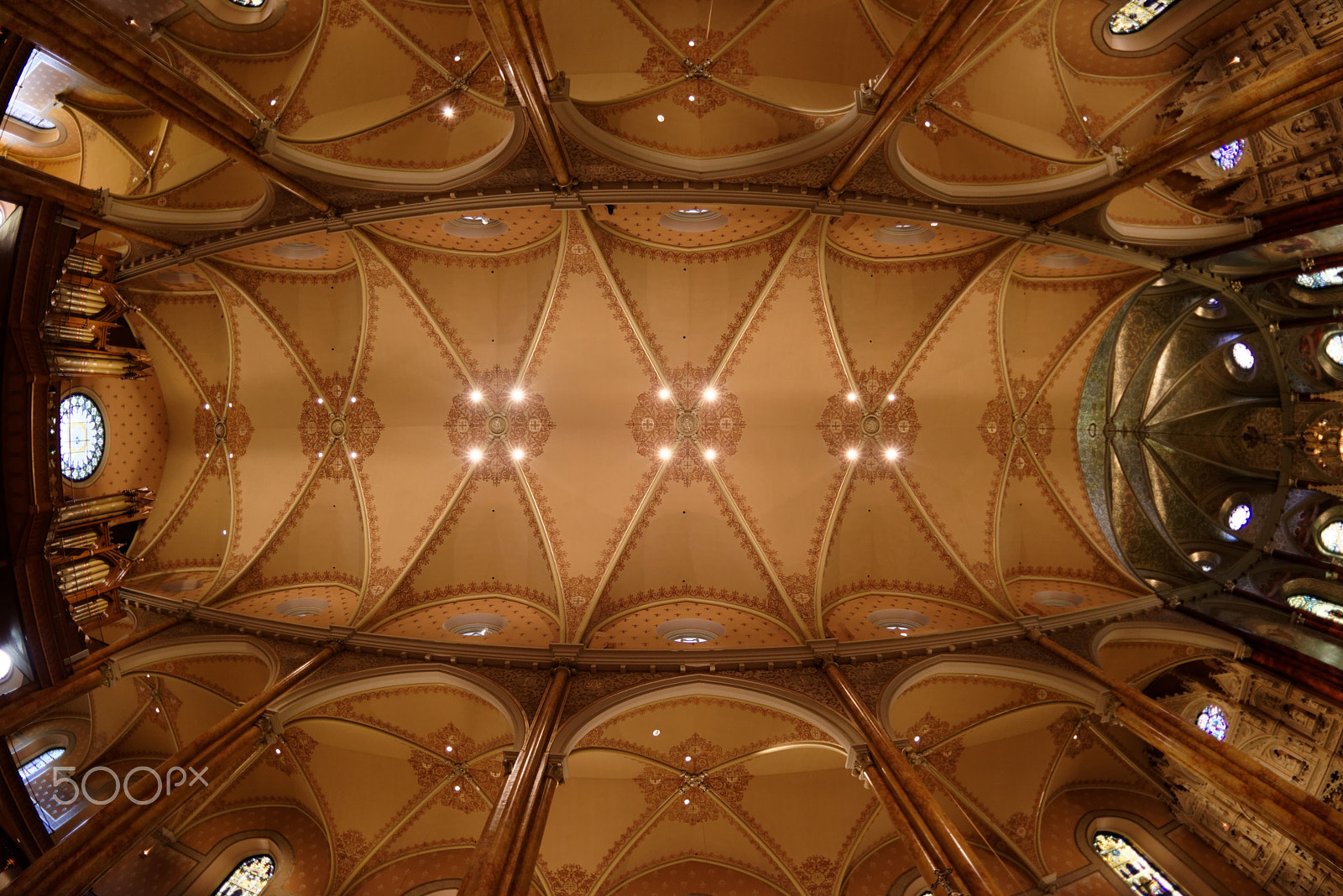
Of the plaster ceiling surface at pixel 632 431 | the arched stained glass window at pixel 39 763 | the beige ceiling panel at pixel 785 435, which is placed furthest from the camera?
the beige ceiling panel at pixel 785 435

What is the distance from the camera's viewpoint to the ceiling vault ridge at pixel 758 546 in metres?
11.3

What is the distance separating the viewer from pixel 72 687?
296 inches

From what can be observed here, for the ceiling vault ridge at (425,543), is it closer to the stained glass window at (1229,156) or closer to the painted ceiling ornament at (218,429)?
the painted ceiling ornament at (218,429)

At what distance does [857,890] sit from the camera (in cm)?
1027

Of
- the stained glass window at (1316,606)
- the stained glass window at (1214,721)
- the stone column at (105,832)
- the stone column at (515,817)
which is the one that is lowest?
the stained glass window at (1214,721)

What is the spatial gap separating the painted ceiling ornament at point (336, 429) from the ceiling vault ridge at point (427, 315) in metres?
1.93

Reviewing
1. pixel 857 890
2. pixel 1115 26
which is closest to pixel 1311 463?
pixel 1115 26

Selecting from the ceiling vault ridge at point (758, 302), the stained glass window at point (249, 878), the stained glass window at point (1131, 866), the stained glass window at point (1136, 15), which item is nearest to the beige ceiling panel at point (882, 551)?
the ceiling vault ridge at point (758, 302)

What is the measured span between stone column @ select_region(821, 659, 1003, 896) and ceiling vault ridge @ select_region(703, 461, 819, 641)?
245cm

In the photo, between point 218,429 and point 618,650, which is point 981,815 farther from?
point 218,429

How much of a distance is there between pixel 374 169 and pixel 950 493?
11.6 m

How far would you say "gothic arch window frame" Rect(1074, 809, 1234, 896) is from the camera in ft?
30.1

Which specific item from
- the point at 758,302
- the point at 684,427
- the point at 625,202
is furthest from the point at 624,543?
the point at 625,202

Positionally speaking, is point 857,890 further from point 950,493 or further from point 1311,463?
point 1311,463
